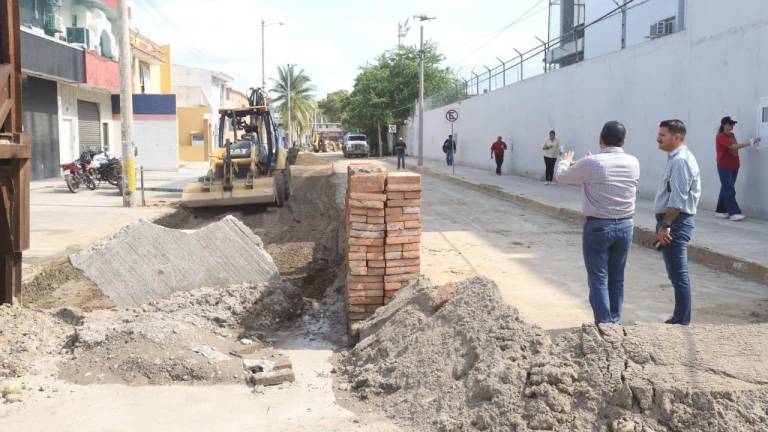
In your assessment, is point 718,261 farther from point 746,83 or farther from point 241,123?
point 241,123

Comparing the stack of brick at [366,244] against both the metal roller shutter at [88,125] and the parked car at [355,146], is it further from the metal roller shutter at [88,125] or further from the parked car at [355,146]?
the parked car at [355,146]

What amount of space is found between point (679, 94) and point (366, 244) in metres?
10.7

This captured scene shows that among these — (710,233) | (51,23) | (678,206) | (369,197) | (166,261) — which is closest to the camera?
(678,206)

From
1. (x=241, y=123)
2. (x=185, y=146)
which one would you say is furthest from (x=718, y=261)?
(x=185, y=146)

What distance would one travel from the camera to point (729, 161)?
11.6 metres

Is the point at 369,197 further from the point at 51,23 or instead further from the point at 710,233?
the point at 51,23

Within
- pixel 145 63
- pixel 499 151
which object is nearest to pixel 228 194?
pixel 499 151

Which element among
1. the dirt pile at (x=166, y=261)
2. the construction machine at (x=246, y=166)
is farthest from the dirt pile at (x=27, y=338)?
the construction machine at (x=246, y=166)

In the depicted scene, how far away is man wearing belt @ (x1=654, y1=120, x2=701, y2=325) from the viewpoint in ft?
17.2

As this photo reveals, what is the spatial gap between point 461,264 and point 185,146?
3868cm

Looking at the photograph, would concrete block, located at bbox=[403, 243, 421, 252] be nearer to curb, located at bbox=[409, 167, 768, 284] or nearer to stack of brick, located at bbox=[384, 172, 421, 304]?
stack of brick, located at bbox=[384, 172, 421, 304]

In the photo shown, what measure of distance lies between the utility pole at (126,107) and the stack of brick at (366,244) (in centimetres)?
1123

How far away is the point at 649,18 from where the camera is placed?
1864 cm

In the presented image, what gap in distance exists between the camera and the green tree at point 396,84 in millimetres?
56781
